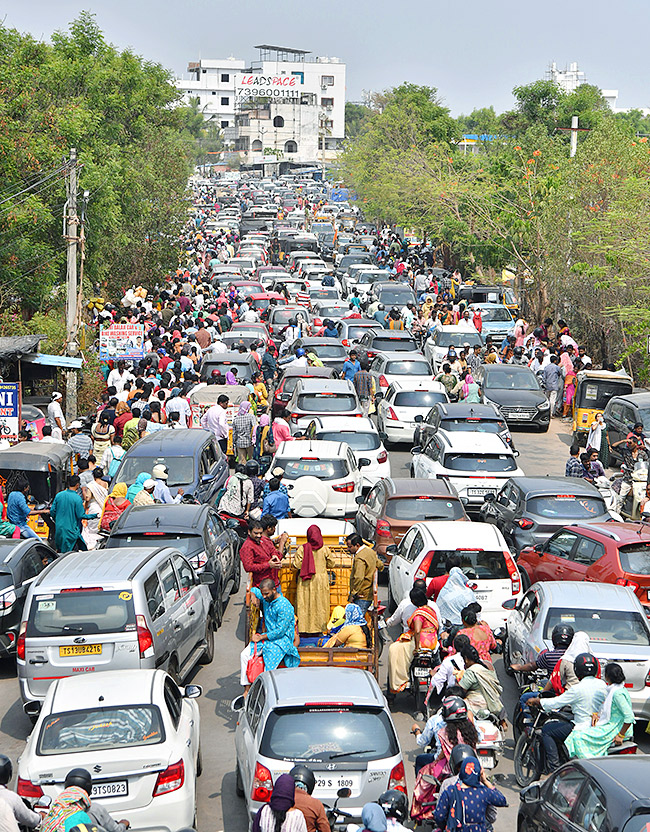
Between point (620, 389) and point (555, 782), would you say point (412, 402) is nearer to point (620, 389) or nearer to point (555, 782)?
point (620, 389)

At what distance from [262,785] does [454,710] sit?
155 centimetres

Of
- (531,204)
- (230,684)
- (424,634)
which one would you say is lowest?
(230,684)

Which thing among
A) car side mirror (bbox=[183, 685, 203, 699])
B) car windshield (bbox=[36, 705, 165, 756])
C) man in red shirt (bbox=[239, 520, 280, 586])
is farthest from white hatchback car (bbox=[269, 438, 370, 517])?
car windshield (bbox=[36, 705, 165, 756])

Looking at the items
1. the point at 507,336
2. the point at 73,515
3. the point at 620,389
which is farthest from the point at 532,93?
the point at 73,515

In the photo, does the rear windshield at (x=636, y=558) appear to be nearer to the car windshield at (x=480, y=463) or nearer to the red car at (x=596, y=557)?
the red car at (x=596, y=557)

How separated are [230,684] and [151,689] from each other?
160 inches

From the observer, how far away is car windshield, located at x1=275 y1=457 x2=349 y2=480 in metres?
17.8

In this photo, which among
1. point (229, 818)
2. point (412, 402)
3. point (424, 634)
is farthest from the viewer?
point (412, 402)

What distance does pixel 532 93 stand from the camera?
77.3 meters

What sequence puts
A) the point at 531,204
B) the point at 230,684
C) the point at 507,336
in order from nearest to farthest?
the point at 230,684
the point at 507,336
the point at 531,204

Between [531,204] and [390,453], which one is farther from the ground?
[531,204]

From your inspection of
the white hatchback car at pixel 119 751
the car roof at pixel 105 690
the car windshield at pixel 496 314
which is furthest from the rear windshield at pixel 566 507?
the car windshield at pixel 496 314

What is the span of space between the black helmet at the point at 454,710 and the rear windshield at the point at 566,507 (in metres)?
8.06

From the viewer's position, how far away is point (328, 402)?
22.4 meters
